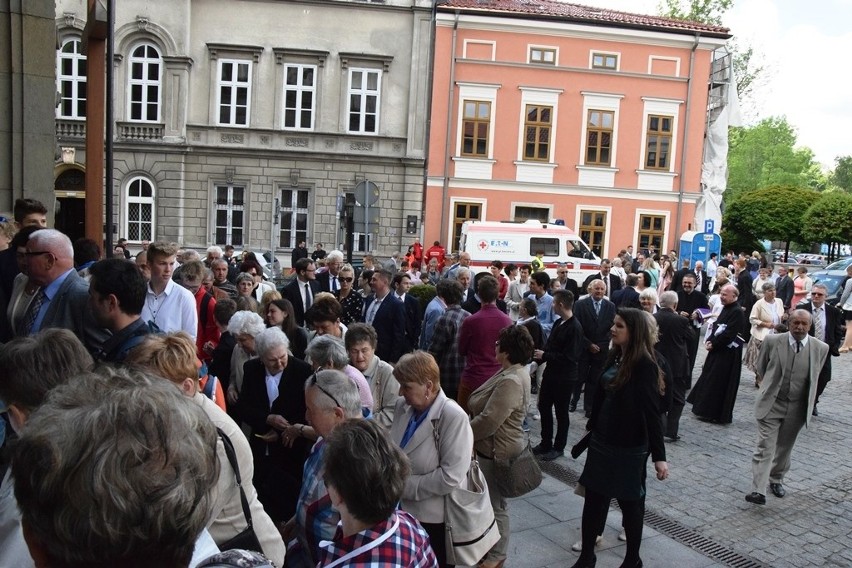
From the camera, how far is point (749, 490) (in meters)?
6.94

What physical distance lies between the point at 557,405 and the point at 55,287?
540 cm

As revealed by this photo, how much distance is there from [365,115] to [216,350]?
22516 millimetres

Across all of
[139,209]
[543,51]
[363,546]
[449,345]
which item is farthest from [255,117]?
[363,546]

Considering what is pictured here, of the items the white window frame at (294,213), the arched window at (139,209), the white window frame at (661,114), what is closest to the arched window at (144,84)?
the arched window at (139,209)

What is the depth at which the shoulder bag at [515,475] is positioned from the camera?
4703 millimetres

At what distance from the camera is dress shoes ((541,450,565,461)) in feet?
25.3

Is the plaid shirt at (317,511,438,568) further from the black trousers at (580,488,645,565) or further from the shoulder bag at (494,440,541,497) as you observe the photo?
the black trousers at (580,488,645,565)

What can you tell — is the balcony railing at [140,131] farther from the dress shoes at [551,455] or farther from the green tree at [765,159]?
the green tree at [765,159]

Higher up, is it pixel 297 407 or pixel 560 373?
pixel 297 407

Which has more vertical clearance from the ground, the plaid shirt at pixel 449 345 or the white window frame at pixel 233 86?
the white window frame at pixel 233 86

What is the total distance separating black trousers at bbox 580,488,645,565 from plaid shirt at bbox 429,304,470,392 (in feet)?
8.89

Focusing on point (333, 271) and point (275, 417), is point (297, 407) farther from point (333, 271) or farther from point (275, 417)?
point (333, 271)

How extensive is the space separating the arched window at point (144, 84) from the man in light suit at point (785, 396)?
25.0 m

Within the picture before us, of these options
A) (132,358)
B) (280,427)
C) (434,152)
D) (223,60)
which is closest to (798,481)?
(280,427)
